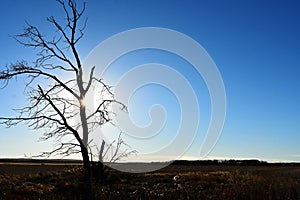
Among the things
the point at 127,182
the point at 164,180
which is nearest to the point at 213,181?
the point at 164,180

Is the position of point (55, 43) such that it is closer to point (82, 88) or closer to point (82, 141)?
point (82, 88)

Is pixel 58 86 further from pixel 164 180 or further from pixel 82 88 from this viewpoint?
pixel 164 180

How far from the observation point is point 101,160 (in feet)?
81.8

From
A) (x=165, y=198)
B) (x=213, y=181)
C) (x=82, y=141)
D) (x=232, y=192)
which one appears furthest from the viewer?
(x=213, y=181)

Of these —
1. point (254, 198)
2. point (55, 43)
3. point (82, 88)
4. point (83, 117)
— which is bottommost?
point (254, 198)

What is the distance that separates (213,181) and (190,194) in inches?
431

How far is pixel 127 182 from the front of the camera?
78.2 feet

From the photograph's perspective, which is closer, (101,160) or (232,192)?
(232,192)

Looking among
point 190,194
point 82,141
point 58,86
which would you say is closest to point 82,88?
point 58,86

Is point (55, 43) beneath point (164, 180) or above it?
above

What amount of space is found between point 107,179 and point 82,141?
609 centimetres

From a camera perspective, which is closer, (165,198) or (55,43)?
(165,198)

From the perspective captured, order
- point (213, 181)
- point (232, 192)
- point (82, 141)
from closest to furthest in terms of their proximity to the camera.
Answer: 1. point (232, 192)
2. point (82, 141)
3. point (213, 181)

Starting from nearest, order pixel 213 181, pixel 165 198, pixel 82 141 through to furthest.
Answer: pixel 165 198 → pixel 82 141 → pixel 213 181
